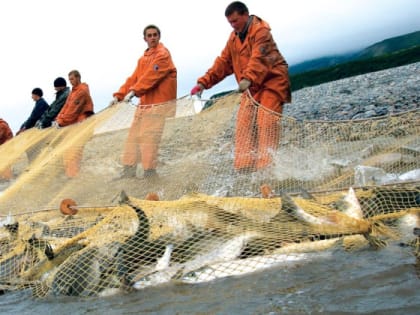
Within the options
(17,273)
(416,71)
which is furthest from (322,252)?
(416,71)

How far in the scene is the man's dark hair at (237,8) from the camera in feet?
21.5

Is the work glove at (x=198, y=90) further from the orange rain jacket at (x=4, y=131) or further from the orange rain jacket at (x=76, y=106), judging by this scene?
the orange rain jacket at (x=4, y=131)

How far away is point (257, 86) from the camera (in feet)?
21.7

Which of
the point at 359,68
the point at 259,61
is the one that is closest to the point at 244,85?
the point at 259,61

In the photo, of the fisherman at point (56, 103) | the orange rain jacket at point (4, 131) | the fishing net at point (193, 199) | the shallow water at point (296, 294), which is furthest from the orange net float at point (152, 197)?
the orange rain jacket at point (4, 131)

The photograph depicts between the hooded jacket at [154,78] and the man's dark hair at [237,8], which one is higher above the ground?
the man's dark hair at [237,8]

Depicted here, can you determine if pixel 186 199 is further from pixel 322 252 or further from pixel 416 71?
pixel 416 71

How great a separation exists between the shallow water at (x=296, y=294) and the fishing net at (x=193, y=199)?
14 centimetres

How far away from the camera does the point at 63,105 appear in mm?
8922

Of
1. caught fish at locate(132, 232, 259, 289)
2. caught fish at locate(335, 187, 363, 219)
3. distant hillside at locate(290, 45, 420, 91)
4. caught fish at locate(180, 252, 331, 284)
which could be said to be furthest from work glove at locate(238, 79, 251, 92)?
distant hillside at locate(290, 45, 420, 91)

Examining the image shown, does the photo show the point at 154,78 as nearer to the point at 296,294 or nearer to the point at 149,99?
the point at 149,99

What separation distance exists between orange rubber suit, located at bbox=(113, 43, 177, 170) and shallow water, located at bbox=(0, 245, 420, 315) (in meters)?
2.62

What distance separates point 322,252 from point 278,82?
3.14m

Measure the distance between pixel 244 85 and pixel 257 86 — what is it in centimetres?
38
